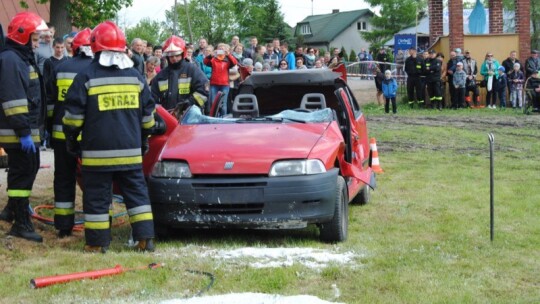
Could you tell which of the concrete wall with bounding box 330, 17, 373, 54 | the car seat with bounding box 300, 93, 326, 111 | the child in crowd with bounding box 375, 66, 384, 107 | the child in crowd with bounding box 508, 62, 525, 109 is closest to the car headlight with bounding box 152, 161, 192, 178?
the car seat with bounding box 300, 93, 326, 111

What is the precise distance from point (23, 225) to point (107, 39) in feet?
6.51

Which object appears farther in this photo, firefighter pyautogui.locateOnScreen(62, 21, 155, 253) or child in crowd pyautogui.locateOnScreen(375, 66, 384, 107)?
child in crowd pyautogui.locateOnScreen(375, 66, 384, 107)

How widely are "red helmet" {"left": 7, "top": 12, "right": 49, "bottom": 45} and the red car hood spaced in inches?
63.4

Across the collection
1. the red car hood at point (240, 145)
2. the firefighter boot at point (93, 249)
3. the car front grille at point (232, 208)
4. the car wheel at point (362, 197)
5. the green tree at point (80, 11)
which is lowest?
the car wheel at point (362, 197)

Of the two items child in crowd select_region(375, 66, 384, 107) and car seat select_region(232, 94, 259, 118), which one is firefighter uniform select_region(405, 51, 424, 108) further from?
car seat select_region(232, 94, 259, 118)

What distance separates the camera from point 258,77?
988cm

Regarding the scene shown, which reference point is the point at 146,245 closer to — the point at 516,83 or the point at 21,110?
the point at 21,110

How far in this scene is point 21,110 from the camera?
7727mm

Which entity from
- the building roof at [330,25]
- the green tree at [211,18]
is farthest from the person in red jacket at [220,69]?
the building roof at [330,25]

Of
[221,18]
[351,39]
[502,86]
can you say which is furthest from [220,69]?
[351,39]

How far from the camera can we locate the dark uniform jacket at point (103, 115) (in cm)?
735

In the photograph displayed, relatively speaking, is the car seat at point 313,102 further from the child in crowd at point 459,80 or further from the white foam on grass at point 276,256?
the child in crowd at point 459,80

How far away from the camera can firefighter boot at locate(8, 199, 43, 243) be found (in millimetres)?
8008

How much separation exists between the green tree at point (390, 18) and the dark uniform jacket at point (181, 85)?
80232mm
